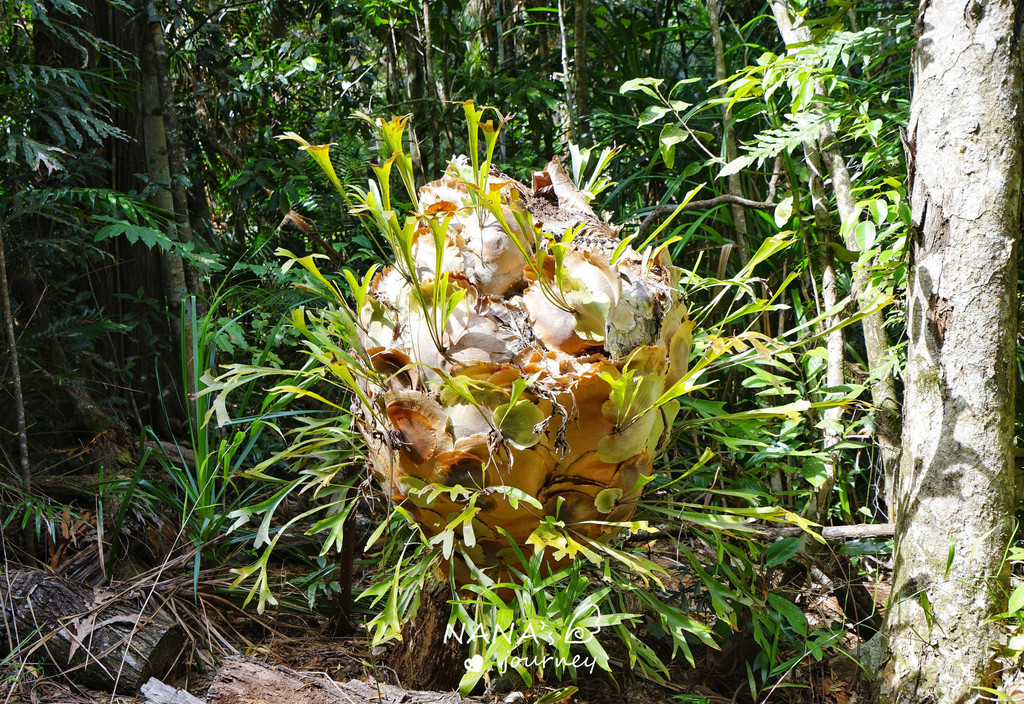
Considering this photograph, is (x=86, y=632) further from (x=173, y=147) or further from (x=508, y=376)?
(x=173, y=147)

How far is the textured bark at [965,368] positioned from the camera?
887mm

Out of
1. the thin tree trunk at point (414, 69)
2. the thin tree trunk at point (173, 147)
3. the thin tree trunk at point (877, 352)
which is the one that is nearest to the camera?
the thin tree trunk at point (877, 352)

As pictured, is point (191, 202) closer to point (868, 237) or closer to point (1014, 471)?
point (868, 237)

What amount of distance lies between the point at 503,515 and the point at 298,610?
67cm

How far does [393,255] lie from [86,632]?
73 centimetres

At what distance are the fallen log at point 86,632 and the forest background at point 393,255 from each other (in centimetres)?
7

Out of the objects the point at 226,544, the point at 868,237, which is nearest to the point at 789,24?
the point at 868,237

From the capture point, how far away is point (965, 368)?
0.91m

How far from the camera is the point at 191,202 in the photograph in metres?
2.18

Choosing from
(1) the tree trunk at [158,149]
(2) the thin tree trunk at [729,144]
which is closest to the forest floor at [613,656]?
(2) the thin tree trunk at [729,144]

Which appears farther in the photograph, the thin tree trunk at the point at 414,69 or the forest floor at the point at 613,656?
the thin tree trunk at the point at 414,69

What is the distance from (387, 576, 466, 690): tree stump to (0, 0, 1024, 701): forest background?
0.32 feet

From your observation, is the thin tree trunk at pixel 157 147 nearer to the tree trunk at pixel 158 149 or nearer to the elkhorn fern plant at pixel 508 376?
the tree trunk at pixel 158 149

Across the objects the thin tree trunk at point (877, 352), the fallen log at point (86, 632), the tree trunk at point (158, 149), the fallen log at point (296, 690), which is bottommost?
the fallen log at point (296, 690)
